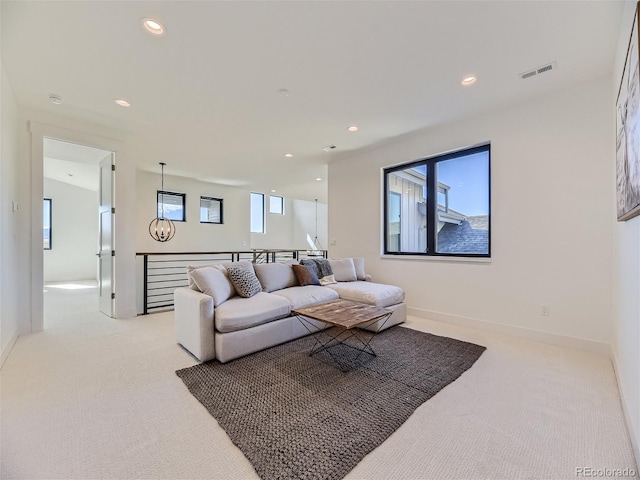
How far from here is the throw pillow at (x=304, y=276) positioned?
12.7 ft

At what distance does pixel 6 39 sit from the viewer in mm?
2158

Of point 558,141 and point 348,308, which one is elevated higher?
point 558,141

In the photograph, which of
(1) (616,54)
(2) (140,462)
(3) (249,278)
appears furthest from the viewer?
(3) (249,278)

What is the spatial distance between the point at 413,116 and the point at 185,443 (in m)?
3.85

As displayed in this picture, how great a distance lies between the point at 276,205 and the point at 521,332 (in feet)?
26.0

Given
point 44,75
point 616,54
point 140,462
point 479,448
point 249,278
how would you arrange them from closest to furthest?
1. point 140,462
2. point 479,448
3. point 616,54
4. point 44,75
5. point 249,278

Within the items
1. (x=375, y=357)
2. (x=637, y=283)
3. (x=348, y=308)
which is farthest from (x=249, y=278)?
(x=637, y=283)

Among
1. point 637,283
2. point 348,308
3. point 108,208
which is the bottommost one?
point 348,308

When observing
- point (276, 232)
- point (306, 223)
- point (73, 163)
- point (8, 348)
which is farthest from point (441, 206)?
point (73, 163)

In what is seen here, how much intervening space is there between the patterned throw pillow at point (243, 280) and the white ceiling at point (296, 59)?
189cm

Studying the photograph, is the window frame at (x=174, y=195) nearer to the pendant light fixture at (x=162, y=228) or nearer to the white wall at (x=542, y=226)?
the pendant light fixture at (x=162, y=228)

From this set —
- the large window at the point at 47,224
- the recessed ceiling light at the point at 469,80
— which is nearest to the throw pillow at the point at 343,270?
the recessed ceiling light at the point at 469,80

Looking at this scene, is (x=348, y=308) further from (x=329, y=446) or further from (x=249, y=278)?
(x=329, y=446)

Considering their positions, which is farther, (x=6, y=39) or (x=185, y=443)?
(x=6, y=39)
